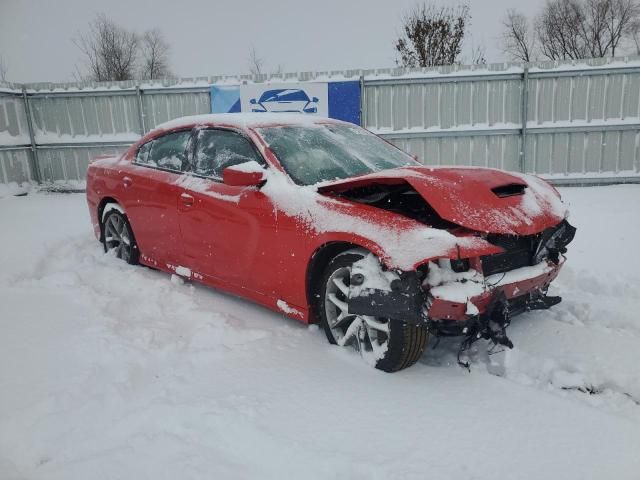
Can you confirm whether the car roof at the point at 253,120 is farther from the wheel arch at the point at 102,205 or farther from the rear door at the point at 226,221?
the wheel arch at the point at 102,205

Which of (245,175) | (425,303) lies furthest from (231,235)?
(425,303)

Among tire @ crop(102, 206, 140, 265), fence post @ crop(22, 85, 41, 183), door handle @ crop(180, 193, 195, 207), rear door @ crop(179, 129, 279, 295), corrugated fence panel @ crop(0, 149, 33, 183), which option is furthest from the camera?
fence post @ crop(22, 85, 41, 183)

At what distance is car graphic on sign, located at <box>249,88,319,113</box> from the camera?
1045cm

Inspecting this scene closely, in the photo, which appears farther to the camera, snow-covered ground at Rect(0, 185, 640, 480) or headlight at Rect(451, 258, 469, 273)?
headlight at Rect(451, 258, 469, 273)

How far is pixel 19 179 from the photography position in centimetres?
1090

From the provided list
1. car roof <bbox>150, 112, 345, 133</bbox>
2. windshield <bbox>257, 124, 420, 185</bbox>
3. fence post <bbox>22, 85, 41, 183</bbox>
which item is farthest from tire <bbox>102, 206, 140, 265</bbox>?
fence post <bbox>22, 85, 41, 183</bbox>

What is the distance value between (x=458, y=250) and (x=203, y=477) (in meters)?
1.59

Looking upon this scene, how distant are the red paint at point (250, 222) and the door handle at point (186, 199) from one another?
0.04ft

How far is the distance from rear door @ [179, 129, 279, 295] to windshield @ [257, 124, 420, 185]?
0.22 meters

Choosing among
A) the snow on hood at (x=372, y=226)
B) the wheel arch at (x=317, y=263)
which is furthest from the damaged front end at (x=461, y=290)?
the wheel arch at (x=317, y=263)

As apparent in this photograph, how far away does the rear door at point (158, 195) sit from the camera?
411 cm

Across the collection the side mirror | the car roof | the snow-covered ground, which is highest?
the car roof

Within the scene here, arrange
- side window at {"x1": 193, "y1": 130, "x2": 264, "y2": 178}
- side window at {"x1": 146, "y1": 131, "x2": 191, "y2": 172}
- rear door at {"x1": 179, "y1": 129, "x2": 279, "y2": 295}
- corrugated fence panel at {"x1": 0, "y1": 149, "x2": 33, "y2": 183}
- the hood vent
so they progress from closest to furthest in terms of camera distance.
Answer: the hood vent
rear door at {"x1": 179, "y1": 129, "x2": 279, "y2": 295}
side window at {"x1": 193, "y1": 130, "x2": 264, "y2": 178}
side window at {"x1": 146, "y1": 131, "x2": 191, "y2": 172}
corrugated fence panel at {"x1": 0, "y1": 149, "x2": 33, "y2": 183}

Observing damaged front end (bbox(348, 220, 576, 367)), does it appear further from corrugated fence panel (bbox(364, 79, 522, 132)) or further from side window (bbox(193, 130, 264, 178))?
corrugated fence panel (bbox(364, 79, 522, 132))
